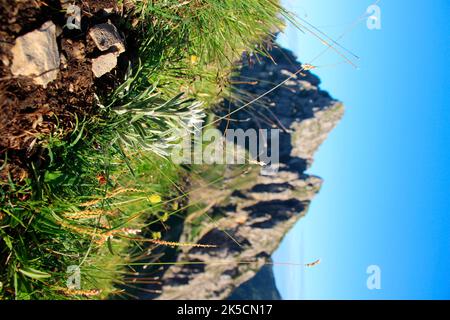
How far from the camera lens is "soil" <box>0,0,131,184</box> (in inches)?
76.6

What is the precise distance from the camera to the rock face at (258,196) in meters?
9.71

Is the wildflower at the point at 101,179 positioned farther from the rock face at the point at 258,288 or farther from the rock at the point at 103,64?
the rock face at the point at 258,288

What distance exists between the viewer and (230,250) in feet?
39.8

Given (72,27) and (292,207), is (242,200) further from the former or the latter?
(72,27)

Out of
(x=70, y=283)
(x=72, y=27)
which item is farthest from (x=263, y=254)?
(x=72, y=27)

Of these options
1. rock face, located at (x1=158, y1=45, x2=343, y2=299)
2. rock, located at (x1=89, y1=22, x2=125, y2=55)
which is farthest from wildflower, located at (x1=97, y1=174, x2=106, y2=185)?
rock face, located at (x1=158, y1=45, x2=343, y2=299)

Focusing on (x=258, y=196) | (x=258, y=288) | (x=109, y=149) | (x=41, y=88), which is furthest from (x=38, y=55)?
(x=258, y=288)

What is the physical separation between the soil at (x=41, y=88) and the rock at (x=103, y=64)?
1.3 inches

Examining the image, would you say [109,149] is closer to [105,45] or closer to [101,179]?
[101,179]

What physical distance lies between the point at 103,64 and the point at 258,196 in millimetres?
12035

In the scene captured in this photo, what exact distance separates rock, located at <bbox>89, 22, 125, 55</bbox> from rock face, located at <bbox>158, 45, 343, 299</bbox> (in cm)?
366

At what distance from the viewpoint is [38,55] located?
200 cm

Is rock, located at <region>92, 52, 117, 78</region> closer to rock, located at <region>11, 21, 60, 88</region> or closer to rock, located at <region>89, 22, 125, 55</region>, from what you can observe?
rock, located at <region>89, 22, 125, 55</region>

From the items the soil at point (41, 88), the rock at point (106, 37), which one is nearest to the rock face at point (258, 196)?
the rock at point (106, 37)
